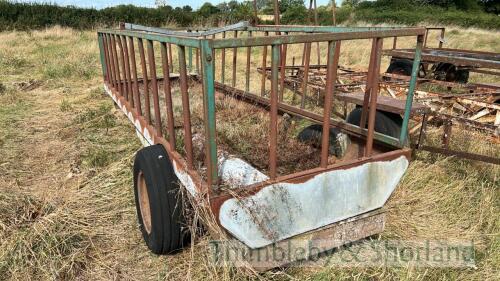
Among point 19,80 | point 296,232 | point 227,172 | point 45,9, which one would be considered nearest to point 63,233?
point 227,172

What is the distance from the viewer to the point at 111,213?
3062 mm

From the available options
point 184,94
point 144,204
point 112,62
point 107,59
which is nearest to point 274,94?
point 184,94

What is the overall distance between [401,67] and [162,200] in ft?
21.5

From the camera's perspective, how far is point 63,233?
8.82 feet

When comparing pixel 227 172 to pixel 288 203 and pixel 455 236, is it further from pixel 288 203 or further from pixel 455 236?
pixel 455 236

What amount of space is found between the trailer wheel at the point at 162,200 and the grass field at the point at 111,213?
15cm

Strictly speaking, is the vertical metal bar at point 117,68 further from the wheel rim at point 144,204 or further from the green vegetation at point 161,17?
the green vegetation at point 161,17

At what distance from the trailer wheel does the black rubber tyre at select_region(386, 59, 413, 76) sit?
6.28 metres

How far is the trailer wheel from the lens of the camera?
2271 millimetres

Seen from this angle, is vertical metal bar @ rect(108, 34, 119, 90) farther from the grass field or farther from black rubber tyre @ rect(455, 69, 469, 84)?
black rubber tyre @ rect(455, 69, 469, 84)

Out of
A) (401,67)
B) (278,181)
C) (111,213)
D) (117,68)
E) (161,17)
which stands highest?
(161,17)

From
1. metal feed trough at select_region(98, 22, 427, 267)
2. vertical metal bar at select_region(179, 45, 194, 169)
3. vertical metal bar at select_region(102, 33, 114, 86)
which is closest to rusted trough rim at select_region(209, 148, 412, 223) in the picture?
metal feed trough at select_region(98, 22, 427, 267)

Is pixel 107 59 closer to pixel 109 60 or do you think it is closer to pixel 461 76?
pixel 109 60

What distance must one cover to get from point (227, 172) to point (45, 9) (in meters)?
25.2
